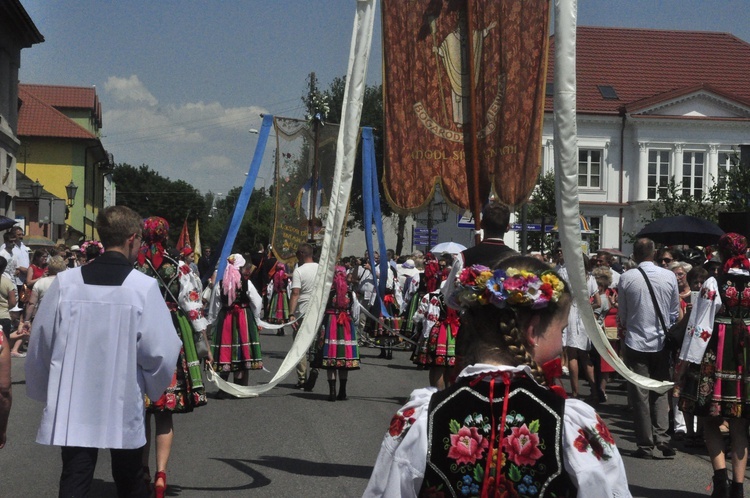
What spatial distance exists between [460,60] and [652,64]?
50421 millimetres

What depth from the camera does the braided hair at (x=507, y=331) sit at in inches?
115

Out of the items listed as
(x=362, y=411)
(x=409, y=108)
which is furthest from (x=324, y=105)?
(x=409, y=108)

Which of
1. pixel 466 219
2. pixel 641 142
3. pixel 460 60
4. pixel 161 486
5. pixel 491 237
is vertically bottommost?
pixel 161 486

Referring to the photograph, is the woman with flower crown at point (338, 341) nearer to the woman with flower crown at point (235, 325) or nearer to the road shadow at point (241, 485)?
the woman with flower crown at point (235, 325)

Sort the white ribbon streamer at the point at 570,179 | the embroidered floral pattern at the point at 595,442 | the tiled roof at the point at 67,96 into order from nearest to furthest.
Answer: the embroidered floral pattern at the point at 595,442 < the white ribbon streamer at the point at 570,179 < the tiled roof at the point at 67,96

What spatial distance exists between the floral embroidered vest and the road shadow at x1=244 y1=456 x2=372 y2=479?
5.27 m

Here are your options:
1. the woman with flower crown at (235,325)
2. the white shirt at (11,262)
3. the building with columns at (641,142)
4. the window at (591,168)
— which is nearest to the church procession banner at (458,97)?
the woman with flower crown at (235,325)

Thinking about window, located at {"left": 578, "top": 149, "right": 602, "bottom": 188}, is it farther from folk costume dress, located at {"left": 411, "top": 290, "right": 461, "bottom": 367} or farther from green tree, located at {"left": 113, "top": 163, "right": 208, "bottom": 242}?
green tree, located at {"left": 113, "top": 163, "right": 208, "bottom": 242}

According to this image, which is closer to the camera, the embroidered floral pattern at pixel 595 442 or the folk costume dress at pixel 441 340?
the embroidered floral pattern at pixel 595 442

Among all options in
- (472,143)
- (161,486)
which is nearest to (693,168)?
(472,143)

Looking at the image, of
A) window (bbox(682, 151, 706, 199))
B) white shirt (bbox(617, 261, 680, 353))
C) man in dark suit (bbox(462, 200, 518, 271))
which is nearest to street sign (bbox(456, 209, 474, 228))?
man in dark suit (bbox(462, 200, 518, 271))

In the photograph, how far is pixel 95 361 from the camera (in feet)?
16.8

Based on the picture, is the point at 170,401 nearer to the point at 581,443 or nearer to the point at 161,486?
the point at 161,486

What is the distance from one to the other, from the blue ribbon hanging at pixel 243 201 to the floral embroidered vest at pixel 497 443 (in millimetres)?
5470
